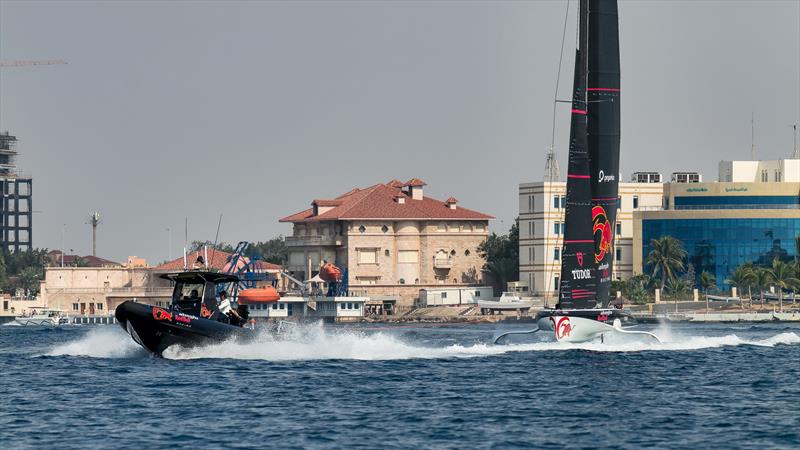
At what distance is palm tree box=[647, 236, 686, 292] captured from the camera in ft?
523

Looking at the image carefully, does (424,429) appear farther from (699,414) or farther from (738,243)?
(738,243)

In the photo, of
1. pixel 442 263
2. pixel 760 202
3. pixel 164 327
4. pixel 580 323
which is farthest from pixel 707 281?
pixel 164 327

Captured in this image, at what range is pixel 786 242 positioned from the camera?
160375 mm

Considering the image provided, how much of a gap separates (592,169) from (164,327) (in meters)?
20.7

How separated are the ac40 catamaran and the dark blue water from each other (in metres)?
2.17

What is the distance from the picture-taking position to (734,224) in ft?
525

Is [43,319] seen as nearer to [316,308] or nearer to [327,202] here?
[316,308]

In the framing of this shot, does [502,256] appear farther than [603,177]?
Yes

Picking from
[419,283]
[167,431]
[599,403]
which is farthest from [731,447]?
[419,283]

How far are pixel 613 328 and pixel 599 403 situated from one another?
2089 centimetres

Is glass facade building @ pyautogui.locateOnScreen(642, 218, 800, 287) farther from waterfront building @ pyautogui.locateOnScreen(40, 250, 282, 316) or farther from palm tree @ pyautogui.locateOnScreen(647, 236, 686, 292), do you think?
waterfront building @ pyautogui.locateOnScreen(40, 250, 282, 316)

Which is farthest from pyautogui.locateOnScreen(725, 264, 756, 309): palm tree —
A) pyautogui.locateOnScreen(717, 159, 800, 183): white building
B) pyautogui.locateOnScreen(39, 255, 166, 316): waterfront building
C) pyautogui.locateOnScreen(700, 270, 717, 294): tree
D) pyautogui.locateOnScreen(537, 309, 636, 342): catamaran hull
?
pyautogui.locateOnScreen(537, 309, 636, 342): catamaran hull

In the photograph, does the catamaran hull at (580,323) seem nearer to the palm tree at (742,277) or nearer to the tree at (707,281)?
the palm tree at (742,277)

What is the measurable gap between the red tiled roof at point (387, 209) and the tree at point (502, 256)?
3.19m
